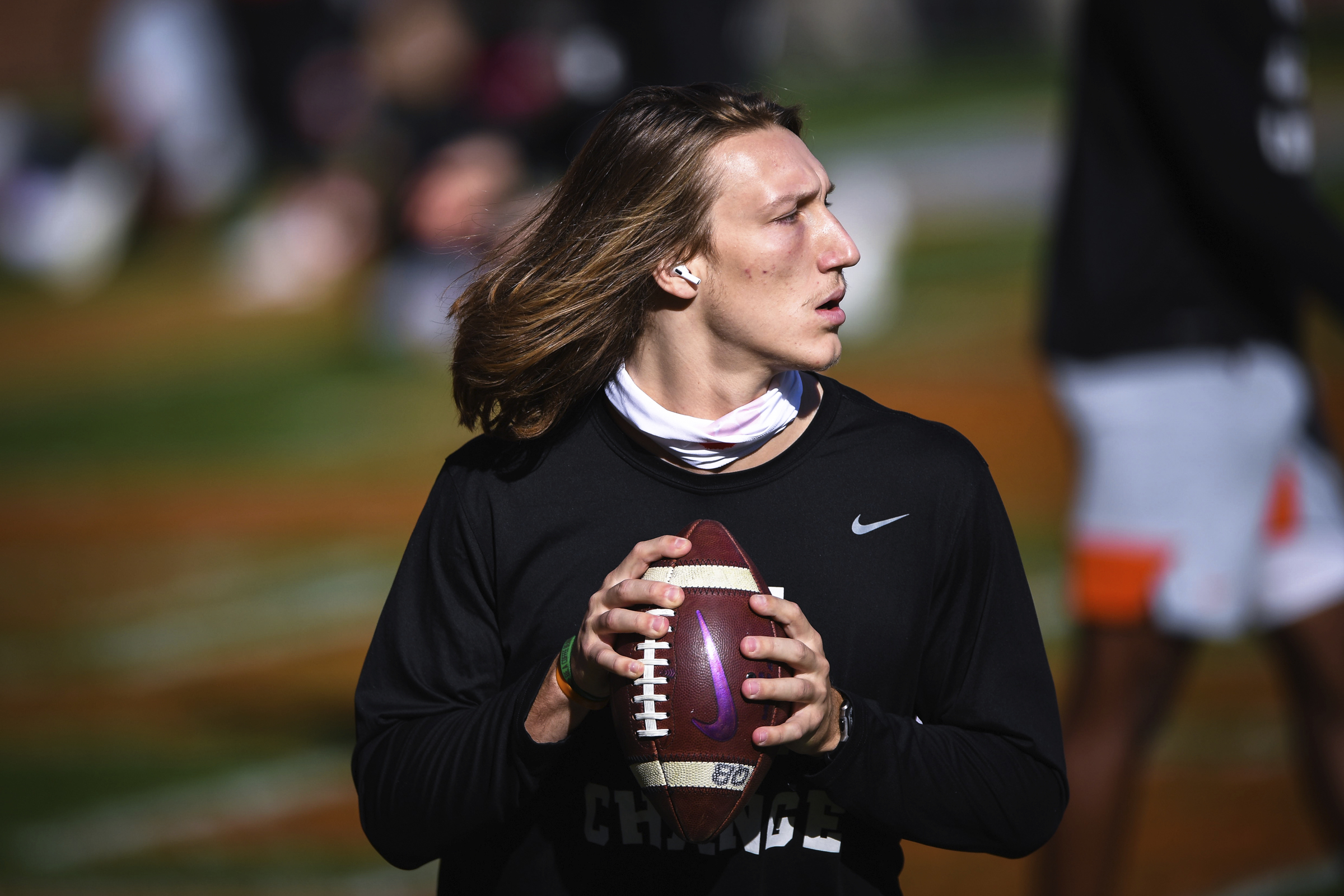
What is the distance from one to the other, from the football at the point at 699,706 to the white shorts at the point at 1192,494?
216cm

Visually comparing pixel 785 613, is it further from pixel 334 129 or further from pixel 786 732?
pixel 334 129

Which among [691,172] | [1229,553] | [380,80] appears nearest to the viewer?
[691,172]

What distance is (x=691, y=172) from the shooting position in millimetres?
2293

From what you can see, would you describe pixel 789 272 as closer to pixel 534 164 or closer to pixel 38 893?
pixel 38 893

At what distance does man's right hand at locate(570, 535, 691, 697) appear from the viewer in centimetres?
201

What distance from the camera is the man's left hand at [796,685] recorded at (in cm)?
201

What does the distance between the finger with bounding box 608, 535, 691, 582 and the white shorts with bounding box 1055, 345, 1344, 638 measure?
7.35ft


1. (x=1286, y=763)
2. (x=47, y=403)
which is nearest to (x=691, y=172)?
(x=1286, y=763)

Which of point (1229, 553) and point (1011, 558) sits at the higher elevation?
point (1011, 558)

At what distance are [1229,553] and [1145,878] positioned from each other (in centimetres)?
138

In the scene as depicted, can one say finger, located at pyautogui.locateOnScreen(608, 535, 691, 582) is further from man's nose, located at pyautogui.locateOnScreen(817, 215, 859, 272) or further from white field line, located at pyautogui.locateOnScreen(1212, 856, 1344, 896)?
white field line, located at pyautogui.locateOnScreen(1212, 856, 1344, 896)

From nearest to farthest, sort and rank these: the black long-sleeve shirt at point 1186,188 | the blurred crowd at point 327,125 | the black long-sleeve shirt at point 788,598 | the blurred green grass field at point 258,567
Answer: the black long-sleeve shirt at point 788,598
the black long-sleeve shirt at point 1186,188
the blurred green grass field at point 258,567
the blurred crowd at point 327,125

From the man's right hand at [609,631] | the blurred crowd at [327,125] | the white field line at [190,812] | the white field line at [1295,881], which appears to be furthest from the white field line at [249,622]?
the man's right hand at [609,631]

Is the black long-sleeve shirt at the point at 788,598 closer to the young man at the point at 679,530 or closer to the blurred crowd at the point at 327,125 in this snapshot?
the young man at the point at 679,530
